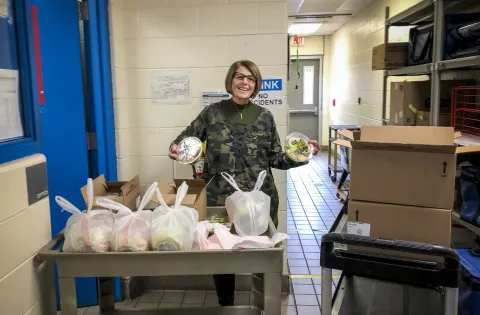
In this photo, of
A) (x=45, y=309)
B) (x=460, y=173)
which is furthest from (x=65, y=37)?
(x=460, y=173)

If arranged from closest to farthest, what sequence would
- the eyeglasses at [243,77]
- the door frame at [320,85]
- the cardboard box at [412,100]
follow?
the eyeglasses at [243,77] → the cardboard box at [412,100] → the door frame at [320,85]

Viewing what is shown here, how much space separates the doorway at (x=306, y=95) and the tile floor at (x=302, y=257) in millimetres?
3308

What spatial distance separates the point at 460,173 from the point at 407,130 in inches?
31.6

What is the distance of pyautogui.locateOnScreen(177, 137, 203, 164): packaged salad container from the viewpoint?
1954mm

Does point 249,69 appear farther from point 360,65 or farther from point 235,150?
point 360,65

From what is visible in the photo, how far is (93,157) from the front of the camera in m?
A: 2.70

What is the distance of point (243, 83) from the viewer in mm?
2316

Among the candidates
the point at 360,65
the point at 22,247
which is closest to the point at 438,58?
the point at 22,247

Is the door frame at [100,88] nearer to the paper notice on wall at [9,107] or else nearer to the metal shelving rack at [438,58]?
the paper notice on wall at [9,107]

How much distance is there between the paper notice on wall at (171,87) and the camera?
2840mm

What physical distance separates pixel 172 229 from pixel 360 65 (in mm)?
5825

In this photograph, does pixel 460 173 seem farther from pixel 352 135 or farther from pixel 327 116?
pixel 327 116

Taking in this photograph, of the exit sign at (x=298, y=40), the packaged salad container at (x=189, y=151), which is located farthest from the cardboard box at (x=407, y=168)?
the exit sign at (x=298, y=40)

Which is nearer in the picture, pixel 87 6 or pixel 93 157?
pixel 87 6
